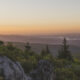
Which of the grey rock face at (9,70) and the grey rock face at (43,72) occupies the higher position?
the grey rock face at (9,70)

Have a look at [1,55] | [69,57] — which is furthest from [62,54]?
[1,55]

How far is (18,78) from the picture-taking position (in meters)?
17.5

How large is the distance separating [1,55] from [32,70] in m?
5.62

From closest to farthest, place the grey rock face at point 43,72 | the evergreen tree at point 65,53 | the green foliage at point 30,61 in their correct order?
the grey rock face at point 43,72 → the green foliage at point 30,61 → the evergreen tree at point 65,53

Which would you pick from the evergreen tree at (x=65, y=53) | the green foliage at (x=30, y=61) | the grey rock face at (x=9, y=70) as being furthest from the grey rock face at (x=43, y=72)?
the evergreen tree at (x=65, y=53)

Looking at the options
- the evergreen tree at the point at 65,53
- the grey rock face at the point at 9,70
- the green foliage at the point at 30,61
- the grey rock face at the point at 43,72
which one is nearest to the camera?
the grey rock face at the point at 9,70

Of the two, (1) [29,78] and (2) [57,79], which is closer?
(1) [29,78]

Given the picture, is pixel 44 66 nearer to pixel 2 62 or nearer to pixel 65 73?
pixel 2 62

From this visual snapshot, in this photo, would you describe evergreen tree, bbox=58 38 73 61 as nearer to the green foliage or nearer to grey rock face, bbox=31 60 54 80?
the green foliage

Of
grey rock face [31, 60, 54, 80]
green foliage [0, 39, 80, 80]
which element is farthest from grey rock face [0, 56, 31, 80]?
grey rock face [31, 60, 54, 80]

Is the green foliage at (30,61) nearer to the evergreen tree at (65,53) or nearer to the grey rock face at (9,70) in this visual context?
the grey rock face at (9,70)

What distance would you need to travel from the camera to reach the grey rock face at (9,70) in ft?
54.7

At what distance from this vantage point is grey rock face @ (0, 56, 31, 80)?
54.7 feet

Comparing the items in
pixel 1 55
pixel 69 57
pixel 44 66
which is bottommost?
pixel 69 57
